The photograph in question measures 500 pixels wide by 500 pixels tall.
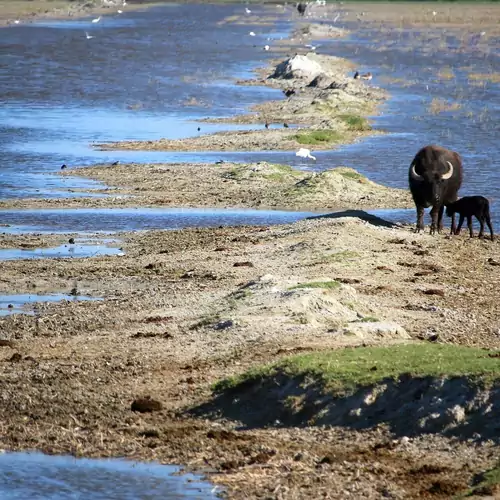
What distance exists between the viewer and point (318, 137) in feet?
116

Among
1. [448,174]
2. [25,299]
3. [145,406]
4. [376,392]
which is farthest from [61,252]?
[376,392]

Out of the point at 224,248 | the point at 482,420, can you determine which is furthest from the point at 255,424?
the point at 224,248

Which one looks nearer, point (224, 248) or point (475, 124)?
point (224, 248)

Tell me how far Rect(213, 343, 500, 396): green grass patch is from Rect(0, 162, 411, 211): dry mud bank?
12.7 metres

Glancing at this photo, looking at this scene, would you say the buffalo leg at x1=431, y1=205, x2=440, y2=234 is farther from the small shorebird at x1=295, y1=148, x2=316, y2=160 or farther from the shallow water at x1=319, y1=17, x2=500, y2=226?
the small shorebird at x1=295, y1=148, x2=316, y2=160

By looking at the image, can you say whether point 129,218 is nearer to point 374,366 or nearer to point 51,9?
point 374,366

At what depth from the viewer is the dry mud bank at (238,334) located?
1041 centimetres

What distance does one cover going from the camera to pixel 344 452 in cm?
1065

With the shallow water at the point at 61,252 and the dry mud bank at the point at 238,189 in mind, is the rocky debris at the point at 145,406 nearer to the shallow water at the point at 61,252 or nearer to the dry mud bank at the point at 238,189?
the shallow water at the point at 61,252

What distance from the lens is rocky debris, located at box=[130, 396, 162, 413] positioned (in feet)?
39.3

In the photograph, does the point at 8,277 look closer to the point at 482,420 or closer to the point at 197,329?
the point at 197,329

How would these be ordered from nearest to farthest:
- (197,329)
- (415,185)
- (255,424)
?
(255,424) < (197,329) < (415,185)

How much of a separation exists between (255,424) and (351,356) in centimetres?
137

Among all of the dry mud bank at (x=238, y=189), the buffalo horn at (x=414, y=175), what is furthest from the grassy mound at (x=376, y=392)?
the dry mud bank at (x=238, y=189)
